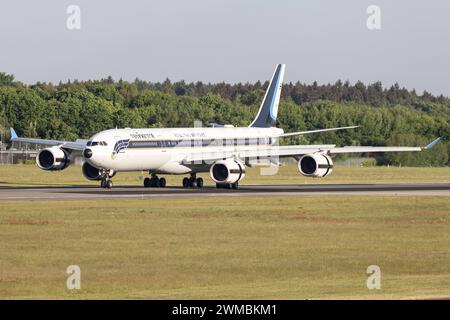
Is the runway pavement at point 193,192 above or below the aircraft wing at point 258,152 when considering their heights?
below

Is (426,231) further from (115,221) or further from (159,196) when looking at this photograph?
(159,196)

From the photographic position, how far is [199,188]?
253ft

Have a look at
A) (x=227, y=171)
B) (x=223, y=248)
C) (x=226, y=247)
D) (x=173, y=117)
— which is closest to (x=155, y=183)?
(x=227, y=171)

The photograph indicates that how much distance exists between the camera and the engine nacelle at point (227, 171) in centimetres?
7262

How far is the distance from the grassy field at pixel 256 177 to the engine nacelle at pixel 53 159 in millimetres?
7449

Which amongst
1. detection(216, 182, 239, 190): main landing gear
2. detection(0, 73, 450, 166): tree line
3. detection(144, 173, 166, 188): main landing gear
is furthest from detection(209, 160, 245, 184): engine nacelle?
detection(0, 73, 450, 166): tree line

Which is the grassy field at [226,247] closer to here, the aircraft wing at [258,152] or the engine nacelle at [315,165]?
the aircraft wing at [258,152]

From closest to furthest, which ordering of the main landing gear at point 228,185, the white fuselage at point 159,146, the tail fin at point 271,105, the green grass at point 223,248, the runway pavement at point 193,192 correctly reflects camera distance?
1. the green grass at point 223,248
2. the runway pavement at point 193,192
3. the white fuselage at point 159,146
4. the main landing gear at point 228,185
5. the tail fin at point 271,105

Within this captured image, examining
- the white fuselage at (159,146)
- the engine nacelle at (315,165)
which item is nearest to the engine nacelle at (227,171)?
the white fuselage at (159,146)

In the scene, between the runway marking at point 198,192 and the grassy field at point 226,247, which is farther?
the runway marking at point 198,192

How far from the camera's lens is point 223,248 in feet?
130

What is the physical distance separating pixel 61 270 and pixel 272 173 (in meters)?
74.9
